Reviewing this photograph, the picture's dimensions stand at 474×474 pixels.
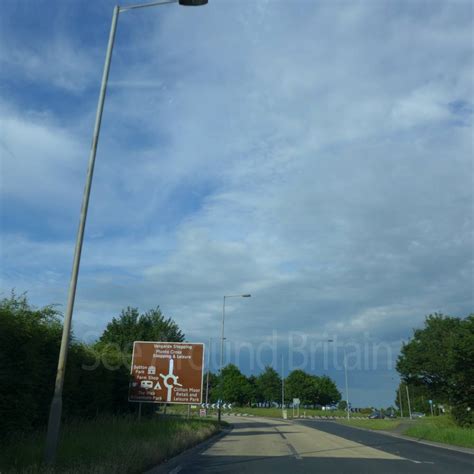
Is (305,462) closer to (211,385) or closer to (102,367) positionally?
(102,367)

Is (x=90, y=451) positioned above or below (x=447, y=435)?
above

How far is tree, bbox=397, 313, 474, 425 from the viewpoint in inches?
1368

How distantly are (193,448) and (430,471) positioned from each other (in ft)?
31.1

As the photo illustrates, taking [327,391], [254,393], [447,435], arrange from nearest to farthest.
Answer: [447,435] → [254,393] → [327,391]

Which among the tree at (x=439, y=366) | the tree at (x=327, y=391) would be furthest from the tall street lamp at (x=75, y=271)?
the tree at (x=327, y=391)

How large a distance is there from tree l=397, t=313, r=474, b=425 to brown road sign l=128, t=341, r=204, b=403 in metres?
18.8

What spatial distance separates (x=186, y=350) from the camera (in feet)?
84.5

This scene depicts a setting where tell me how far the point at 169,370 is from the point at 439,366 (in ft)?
122

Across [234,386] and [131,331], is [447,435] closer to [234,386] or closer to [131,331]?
[131,331]

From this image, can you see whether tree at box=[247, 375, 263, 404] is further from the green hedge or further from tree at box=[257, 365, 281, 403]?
the green hedge

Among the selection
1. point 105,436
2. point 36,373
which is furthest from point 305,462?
point 36,373

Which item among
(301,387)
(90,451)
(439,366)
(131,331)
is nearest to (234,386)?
(301,387)

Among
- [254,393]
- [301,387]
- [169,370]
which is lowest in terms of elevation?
[169,370]

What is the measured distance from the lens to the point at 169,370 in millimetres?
25625
